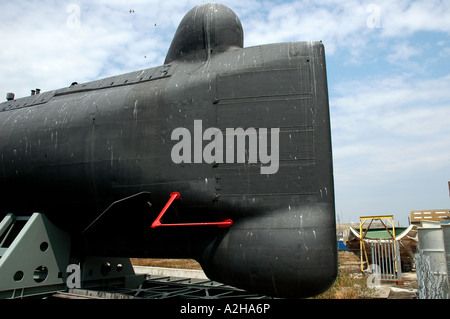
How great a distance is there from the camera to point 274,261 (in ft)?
16.9

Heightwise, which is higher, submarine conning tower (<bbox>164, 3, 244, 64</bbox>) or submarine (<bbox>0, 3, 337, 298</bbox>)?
submarine conning tower (<bbox>164, 3, 244, 64</bbox>)

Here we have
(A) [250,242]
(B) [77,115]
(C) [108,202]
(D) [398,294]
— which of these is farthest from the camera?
(D) [398,294]

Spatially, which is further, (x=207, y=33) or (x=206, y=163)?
(x=207, y=33)

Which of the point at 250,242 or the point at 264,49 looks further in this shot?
the point at 264,49

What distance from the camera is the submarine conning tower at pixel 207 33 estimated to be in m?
6.57

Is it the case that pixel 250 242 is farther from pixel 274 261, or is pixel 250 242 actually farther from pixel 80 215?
pixel 80 215

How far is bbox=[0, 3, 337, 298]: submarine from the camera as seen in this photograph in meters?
5.27

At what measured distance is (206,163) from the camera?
5.74 m

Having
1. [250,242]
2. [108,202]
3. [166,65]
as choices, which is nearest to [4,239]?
[108,202]

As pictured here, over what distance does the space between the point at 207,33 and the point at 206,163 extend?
8.26ft

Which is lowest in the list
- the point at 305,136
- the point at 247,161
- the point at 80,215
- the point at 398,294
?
the point at 398,294

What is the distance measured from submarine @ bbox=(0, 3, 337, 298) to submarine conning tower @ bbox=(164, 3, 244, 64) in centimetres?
2
